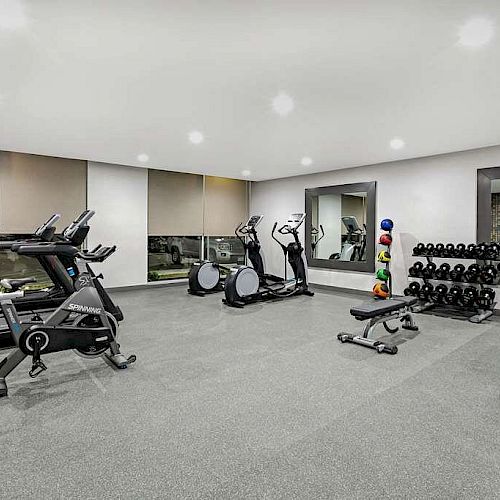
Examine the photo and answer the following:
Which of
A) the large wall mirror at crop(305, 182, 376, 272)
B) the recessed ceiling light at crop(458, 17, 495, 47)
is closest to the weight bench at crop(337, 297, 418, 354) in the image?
the recessed ceiling light at crop(458, 17, 495, 47)

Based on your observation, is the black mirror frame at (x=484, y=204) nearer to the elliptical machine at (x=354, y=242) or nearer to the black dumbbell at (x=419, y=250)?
the black dumbbell at (x=419, y=250)

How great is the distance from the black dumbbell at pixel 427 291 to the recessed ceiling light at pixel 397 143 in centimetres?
203

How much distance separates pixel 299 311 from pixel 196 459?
3.70 metres

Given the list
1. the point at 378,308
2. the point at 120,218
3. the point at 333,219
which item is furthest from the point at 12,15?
the point at 333,219

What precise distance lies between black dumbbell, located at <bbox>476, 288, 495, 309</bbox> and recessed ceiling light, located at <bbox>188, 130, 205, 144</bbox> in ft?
13.9

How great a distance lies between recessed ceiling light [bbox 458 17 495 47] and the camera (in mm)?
2154

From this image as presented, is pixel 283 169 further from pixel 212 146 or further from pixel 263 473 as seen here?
pixel 263 473

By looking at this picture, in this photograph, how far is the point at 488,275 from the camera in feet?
16.1

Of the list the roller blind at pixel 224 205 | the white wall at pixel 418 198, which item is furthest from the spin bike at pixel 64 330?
the roller blind at pixel 224 205

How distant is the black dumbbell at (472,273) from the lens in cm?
496

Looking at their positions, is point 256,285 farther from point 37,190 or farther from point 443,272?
point 37,190

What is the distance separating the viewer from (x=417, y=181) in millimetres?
6004

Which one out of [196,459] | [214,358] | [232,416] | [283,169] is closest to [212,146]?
[283,169]

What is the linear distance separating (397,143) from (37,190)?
18.6 feet
